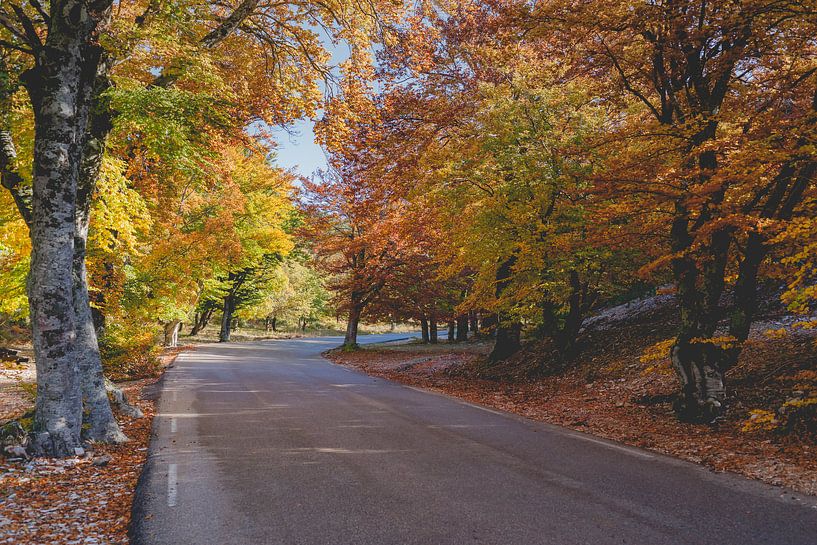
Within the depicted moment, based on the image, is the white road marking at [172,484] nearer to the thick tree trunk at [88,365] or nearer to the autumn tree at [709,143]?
the thick tree trunk at [88,365]

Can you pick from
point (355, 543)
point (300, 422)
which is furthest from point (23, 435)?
point (355, 543)

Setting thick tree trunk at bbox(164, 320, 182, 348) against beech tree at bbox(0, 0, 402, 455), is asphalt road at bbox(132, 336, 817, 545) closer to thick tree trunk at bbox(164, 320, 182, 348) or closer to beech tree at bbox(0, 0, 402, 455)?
beech tree at bbox(0, 0, 402, 455)

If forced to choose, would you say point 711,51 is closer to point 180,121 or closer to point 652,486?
point 652,486

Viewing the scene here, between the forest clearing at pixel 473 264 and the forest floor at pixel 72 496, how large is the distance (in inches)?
1.7

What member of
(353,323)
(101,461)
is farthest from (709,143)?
(353,323)

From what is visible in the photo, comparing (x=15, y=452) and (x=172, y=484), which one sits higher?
(x=15, y=452)

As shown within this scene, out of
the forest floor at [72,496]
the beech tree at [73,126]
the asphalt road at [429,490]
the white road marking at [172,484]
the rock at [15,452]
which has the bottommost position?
the forest floor at [72,496]

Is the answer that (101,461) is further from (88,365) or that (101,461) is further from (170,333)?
(170,333)

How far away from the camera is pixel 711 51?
9.30 metres

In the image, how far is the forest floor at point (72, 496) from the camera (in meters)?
4.84

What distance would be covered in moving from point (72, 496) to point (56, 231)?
3.62 metres

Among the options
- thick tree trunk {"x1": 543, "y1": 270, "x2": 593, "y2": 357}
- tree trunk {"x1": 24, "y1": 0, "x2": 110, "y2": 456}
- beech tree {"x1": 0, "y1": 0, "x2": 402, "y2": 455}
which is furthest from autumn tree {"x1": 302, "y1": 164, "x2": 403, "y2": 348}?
tree trunk {"x1": 24, "y1": 0, "x2": 110, "y2": 456}

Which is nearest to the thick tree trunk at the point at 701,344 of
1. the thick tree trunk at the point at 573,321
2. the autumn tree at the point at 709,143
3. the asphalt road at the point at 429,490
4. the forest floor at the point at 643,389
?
the autumn tree at the point at 709,143

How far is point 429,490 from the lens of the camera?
5852mm
